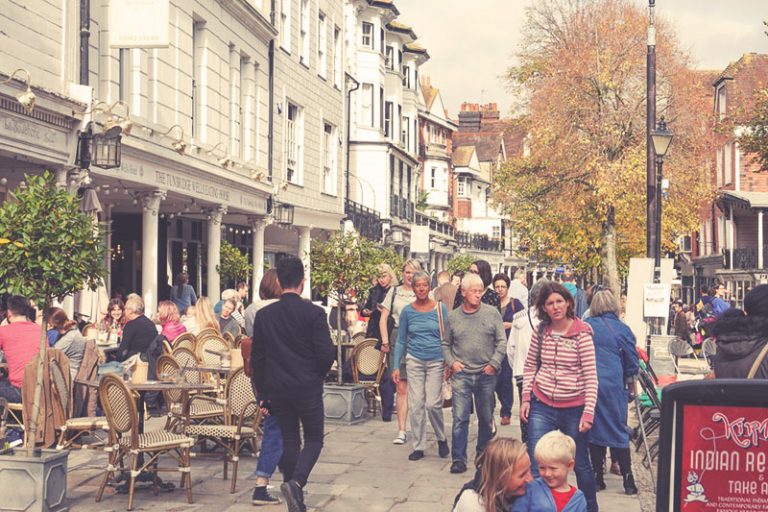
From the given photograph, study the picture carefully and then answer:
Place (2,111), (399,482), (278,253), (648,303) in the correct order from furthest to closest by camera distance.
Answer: (278,253) < (648,303) < (2,111) < (399,482)

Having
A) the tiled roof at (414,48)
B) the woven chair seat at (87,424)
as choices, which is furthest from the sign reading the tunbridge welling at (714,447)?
the tiled roof at (414,48)

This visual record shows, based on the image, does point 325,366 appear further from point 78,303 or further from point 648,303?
point 648,303

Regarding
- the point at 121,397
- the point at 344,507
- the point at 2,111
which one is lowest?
the point at 344,507

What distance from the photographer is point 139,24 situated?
17516mm

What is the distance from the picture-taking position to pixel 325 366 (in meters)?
8.29

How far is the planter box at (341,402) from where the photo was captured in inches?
546

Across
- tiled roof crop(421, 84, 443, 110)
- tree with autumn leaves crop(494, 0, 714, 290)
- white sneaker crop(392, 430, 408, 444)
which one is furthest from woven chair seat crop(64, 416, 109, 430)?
tiled roof crop(421, 84, 443, 110)

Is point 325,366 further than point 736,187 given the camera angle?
No

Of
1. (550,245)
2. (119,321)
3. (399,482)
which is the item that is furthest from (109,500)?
(550,245)

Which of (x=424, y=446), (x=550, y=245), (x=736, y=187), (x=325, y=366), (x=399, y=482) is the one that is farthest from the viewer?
(x=736, y=187)

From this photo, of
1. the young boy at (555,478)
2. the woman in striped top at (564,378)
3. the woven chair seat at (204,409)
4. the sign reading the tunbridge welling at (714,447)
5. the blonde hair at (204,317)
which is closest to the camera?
the sign reading the tunbridge welling at (714,447)

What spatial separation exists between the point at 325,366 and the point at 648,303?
12.7m

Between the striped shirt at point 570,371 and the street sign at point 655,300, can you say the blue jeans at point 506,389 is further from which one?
the street sign at point 655,300

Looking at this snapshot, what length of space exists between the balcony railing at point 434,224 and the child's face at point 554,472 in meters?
52.0
